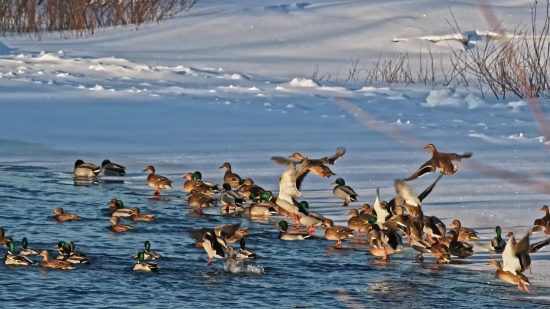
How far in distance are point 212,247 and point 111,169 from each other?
371cm

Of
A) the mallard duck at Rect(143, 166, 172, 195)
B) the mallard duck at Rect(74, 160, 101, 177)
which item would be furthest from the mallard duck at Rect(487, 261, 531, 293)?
the mallard duck at Rect(74, 160, 101, 177)

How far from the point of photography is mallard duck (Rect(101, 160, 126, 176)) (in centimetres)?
1102

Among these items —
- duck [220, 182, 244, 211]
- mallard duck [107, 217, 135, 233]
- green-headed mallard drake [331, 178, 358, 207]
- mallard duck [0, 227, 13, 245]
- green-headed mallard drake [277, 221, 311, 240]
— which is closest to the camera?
mallard duck [0, 227, 13, 245]

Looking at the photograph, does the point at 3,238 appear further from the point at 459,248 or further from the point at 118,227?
the point at 459,248

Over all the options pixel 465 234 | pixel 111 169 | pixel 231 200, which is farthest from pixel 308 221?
pixel 111 169

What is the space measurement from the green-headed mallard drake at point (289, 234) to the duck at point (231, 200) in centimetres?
101

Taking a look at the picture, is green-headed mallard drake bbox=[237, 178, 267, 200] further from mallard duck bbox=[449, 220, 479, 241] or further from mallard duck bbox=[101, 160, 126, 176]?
mallard duck bbox=[449, 220, 479, 241]

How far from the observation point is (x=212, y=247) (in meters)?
7.58

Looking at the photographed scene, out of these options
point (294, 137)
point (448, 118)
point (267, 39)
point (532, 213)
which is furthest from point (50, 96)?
point (532, 213)

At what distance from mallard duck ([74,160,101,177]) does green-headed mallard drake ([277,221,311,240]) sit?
113 inches

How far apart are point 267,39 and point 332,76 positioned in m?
4.45

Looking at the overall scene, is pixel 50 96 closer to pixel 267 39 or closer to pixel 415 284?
pixel 267 39

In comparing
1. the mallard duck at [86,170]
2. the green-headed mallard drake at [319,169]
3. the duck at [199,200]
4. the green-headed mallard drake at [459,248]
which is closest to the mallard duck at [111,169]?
the mallard duck at [86,170]

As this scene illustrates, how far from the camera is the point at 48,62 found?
1938 centimetres
